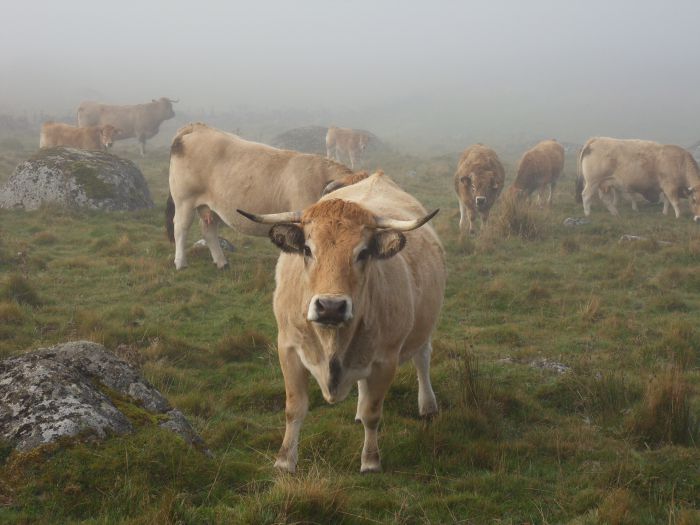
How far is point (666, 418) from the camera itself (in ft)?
18.4

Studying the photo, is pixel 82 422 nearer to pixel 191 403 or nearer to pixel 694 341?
pixel 191 403

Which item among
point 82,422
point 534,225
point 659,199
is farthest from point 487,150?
point 82,422

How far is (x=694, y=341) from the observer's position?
8172 mm

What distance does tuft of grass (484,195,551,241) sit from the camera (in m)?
14.7

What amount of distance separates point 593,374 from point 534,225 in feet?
27.0

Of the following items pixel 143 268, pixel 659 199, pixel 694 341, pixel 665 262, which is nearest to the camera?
pixel 694 341

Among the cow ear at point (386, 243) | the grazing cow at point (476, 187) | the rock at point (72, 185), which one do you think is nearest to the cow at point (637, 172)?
the grazing cow at point (476, 187)

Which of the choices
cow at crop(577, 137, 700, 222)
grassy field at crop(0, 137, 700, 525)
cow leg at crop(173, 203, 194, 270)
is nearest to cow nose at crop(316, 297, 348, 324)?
grassy field at crop(0, 137, 700, 525)

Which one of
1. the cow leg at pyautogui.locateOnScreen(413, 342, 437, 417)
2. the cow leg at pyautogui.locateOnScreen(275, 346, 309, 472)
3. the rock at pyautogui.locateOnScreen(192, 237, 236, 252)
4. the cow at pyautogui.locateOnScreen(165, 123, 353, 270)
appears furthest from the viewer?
the rock at pyautogui.locateOnScreen(192, 237, 236, 252)

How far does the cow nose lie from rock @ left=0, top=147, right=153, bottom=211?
43.7ft

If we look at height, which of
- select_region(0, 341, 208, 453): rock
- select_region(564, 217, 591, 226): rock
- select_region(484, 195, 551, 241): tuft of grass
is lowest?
select_region(564, 217, 591, 226): rock

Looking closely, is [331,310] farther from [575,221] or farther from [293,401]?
[575,221]

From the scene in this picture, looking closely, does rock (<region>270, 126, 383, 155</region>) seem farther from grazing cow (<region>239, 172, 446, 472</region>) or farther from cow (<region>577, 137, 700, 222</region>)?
grazing cow (<region>239, 172, 446, 472</region>)

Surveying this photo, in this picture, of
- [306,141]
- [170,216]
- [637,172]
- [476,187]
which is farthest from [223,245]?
[306,141]
